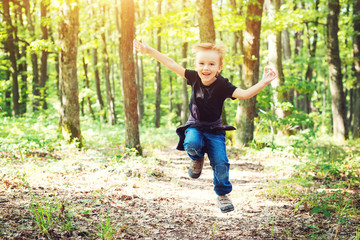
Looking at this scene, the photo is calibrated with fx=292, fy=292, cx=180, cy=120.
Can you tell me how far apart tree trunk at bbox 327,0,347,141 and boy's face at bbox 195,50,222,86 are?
1130 centimetres

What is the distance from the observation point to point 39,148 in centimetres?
825

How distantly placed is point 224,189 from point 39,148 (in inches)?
240

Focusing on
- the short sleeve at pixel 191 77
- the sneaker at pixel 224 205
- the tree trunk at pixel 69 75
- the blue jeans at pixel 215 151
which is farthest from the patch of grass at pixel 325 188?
the tree trunk at pixel 69 75

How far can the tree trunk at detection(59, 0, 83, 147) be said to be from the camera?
351 inches

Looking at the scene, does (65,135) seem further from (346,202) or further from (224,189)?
(346,202)

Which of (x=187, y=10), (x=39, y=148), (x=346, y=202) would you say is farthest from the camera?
(x=187, y=10)

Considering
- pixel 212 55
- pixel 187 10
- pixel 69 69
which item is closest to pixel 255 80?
pixel 187 10

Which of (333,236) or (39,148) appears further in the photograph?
(39,148)

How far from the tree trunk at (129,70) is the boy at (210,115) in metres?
4.23

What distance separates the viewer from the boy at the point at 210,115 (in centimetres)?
414

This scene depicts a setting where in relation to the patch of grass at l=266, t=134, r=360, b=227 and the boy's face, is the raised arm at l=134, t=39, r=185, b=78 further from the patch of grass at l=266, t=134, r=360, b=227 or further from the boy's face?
the patch of grass at l=266, t=134, r=360, b=227

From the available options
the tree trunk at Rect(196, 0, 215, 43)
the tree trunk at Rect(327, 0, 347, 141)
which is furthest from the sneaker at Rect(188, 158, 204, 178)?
the tree trunk at Rect(327, 0, 347, 141)

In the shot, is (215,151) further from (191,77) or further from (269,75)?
(269,75)

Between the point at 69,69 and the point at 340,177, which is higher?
the point at 69,69
